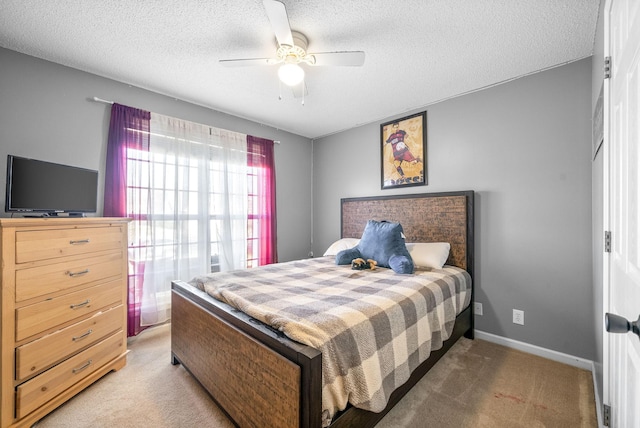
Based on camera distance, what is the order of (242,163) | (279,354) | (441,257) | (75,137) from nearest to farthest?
(279,354) → (75,137) → (441,257) → (242,163)

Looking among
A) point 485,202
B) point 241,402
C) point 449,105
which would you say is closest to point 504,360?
point 485,202

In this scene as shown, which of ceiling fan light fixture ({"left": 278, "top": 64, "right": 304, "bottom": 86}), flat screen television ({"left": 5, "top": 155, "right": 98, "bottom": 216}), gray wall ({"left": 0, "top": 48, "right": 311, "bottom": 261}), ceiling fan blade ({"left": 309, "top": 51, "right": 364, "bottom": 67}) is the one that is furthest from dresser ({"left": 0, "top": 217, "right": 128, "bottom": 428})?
ceiling fan blade ({"left": 309, "top": 51, "right": 364, "bottom": 67})

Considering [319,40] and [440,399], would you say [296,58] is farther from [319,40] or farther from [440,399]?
[440,399]

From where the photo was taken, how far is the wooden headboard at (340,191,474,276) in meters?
2.69

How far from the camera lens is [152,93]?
2807mm

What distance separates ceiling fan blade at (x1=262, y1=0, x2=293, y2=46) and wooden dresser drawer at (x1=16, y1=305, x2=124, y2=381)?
2342 mm

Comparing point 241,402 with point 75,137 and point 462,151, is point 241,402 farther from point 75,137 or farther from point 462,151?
point 462,151

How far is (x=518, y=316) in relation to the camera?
244cm

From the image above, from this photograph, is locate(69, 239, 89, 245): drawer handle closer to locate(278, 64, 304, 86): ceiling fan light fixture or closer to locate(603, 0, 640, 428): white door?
locate(278, 64, 304, 86): ceiling fan light fixture

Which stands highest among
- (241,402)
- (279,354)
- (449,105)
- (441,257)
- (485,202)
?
(449,105)

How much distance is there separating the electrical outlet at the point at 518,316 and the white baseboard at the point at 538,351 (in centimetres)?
19

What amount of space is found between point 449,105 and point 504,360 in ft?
8.28

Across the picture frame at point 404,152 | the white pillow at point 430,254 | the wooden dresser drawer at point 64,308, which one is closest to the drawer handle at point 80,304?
the wooden dresser drawer at point 64,308

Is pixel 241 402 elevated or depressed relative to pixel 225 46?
depressed
